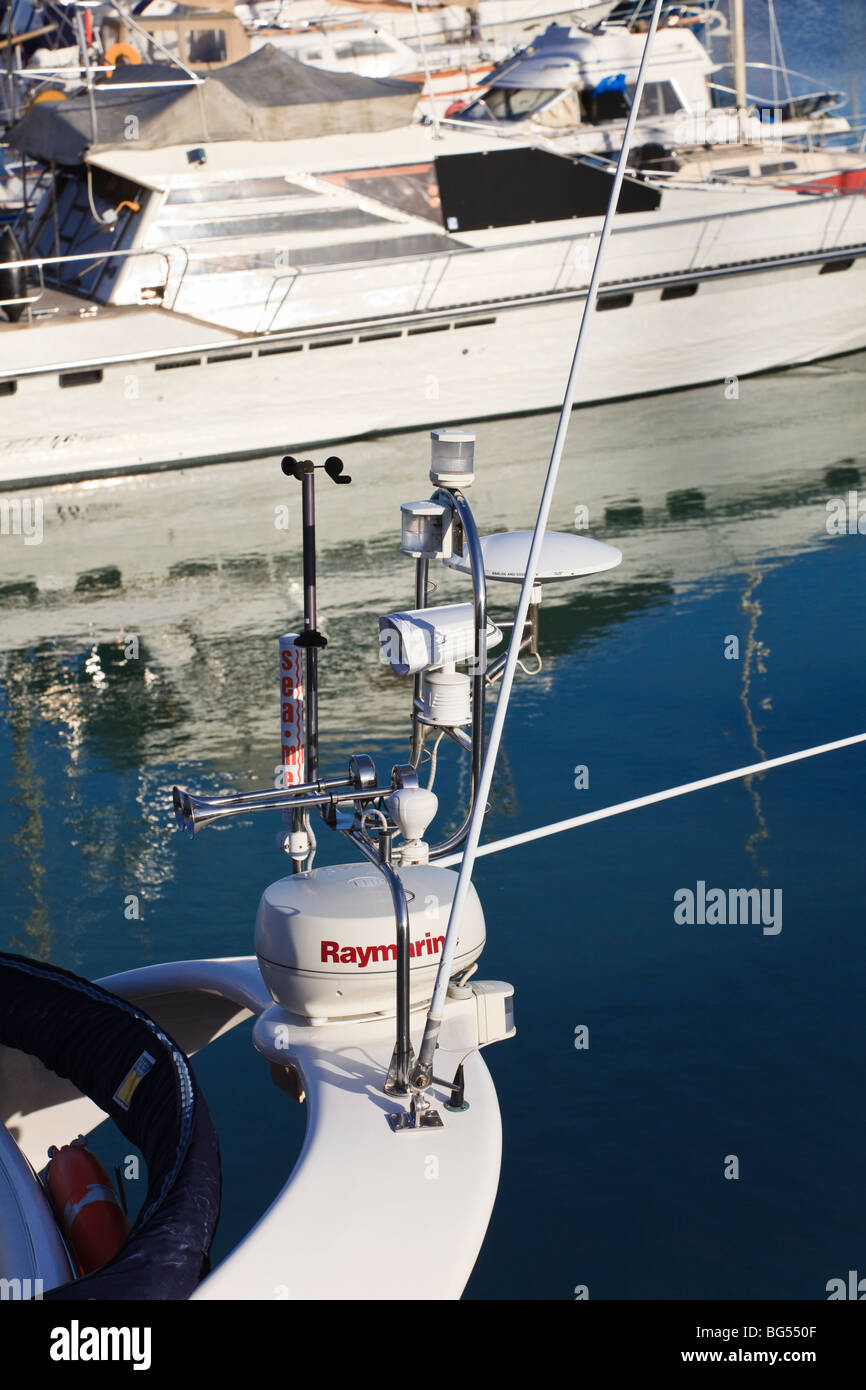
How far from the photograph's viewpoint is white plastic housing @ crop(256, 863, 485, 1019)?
421 cm

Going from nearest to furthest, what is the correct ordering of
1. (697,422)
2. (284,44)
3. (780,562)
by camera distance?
(780,562) → (697,422) → (284,44)

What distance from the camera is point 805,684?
35.2 feet

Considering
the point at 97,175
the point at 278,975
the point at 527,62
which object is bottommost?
the point at 278,975

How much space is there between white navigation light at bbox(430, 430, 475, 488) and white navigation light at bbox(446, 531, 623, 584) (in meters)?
0.24

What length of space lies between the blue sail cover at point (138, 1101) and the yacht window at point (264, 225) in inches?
512

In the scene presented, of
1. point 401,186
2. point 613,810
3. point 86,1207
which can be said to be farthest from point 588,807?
point 401,186

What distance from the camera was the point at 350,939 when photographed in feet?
13.8

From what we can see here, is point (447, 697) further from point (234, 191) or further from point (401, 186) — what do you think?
point (401, 186)

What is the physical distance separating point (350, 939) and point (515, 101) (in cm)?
1904

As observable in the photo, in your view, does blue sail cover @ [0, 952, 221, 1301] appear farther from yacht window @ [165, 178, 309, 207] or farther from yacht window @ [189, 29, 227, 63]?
yacht window @ [189, 29, 227, 63]

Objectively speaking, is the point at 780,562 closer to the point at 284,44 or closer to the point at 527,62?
the point at 527,62

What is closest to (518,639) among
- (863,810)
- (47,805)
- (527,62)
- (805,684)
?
(863,810)

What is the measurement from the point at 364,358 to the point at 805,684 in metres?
8.47

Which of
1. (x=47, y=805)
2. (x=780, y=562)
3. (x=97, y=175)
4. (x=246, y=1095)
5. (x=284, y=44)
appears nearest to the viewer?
(x=246, y=1095)
